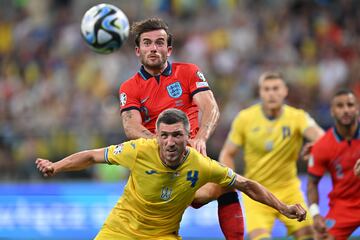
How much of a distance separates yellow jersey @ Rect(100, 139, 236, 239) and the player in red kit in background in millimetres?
477

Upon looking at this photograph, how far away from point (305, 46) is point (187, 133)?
10.0 meters

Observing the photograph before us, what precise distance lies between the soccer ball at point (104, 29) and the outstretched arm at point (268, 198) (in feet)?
8.26

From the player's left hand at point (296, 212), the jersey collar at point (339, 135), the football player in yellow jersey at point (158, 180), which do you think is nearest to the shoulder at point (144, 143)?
the football player in yellow jersey at point (158, 180)

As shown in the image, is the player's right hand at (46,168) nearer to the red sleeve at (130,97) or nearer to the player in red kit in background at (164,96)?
the player in red kit in background at (164,96)

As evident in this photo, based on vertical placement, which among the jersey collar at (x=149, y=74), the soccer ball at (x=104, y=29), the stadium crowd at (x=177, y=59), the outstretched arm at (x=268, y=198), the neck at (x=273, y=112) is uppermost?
the stadium crowd at (x=177, y=59)

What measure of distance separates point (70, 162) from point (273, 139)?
372cm

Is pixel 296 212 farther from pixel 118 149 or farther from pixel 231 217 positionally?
pixel 118 149

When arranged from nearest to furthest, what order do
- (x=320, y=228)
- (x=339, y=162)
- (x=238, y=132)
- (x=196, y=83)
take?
(x=196, y=83) < (x=320, y=228) < (x=339, y=162) < (x=238, y=132)

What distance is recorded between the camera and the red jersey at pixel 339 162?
9.77 meters

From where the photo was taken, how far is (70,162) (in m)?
7.91

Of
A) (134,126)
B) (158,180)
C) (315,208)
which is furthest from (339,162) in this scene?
(158,180)

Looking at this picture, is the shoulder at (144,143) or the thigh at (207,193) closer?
the shoulder at (144,143)

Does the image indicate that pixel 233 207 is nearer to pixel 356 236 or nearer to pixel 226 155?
pixel 226 155

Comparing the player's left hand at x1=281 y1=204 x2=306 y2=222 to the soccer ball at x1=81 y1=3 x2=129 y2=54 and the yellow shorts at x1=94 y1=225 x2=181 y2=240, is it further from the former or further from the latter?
the soccer ball at x1=81 y1=3 x2=129 y2=54
